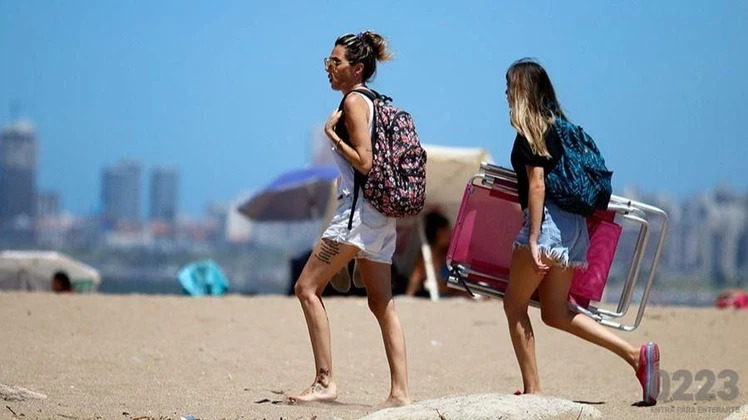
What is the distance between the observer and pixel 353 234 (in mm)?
6336

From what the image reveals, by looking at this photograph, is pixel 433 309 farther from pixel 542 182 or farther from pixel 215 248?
pixel 215 248

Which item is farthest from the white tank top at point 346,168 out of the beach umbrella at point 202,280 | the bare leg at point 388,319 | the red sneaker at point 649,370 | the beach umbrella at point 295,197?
the beach umbrella at point 295,197

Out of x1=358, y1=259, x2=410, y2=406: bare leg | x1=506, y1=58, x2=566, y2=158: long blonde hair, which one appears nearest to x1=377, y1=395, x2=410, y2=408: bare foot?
x1=358, y1=259, x2=410, y2=406: bare leg

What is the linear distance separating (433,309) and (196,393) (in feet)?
16.2

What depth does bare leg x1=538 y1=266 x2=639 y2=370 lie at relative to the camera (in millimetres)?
6734

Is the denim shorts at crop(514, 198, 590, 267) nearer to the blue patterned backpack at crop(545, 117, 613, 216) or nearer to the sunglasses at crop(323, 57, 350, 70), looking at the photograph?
the blue patterned backpack at crop(545, 117, 613, 216)

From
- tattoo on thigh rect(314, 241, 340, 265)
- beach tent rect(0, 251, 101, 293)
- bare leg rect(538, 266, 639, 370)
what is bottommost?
beach tent rect(0, 251, 101, 293)

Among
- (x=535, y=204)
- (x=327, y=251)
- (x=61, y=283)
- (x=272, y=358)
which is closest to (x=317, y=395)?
(x=327, y=251)

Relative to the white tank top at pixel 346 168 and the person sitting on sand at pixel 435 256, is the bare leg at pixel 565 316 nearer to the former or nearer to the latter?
the white tank top at pixel 346 168

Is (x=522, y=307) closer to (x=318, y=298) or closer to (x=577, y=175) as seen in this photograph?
(x=577, y=175)

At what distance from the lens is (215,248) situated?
581 feet

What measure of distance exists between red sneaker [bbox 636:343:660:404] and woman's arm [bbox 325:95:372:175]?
1.77m

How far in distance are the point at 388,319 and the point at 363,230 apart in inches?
18.7

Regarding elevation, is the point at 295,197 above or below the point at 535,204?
below
